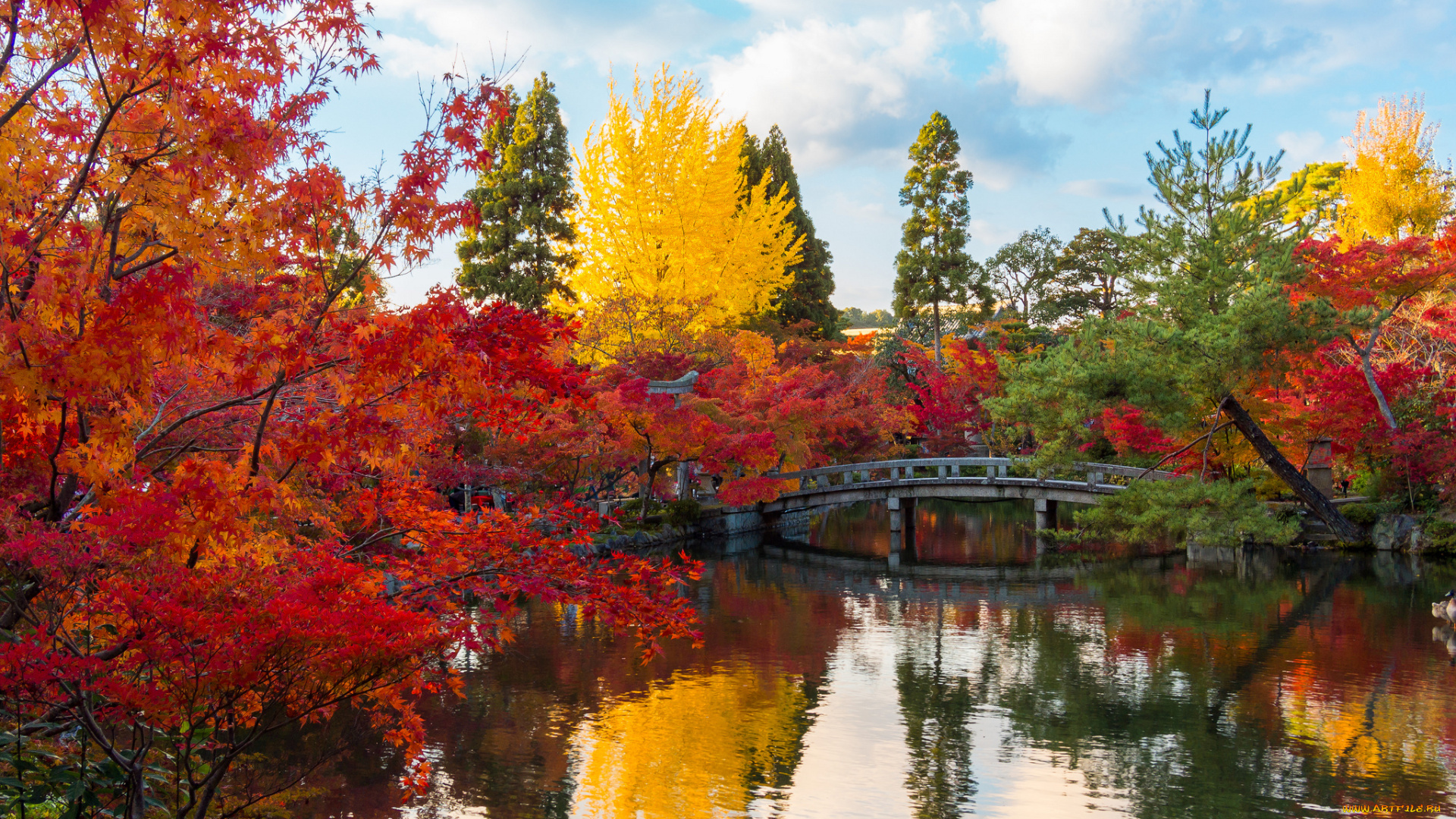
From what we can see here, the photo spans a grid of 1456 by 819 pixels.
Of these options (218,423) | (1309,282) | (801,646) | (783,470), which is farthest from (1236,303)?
(218,423)

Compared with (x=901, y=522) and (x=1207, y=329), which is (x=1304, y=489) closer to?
(x=1207, y=329)

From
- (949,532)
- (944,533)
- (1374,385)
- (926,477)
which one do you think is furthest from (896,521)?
(1374,385)

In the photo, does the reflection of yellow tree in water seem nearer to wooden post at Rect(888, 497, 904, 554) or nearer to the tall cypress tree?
wooden post at Rect(888, 497, 904, 554)

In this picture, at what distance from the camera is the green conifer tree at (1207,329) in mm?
16344

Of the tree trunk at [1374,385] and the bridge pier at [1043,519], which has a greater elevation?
the tree trunk at [1374,385]

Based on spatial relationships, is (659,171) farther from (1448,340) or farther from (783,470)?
(1448,340)

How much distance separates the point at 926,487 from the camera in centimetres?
2373

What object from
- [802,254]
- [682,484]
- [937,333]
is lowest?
[682,484]

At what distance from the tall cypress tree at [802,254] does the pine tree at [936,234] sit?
3110 mm

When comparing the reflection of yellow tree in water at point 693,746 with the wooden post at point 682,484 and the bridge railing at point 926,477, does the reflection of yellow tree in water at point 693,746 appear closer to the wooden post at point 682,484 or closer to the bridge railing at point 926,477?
the wooden post at point 682,484

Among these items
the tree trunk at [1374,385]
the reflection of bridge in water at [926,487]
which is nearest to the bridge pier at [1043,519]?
the reflection of bridge in water at [926,487]

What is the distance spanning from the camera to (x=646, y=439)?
19.2 m

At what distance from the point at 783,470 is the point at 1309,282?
12069 millimetres

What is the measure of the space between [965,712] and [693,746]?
287 cm
